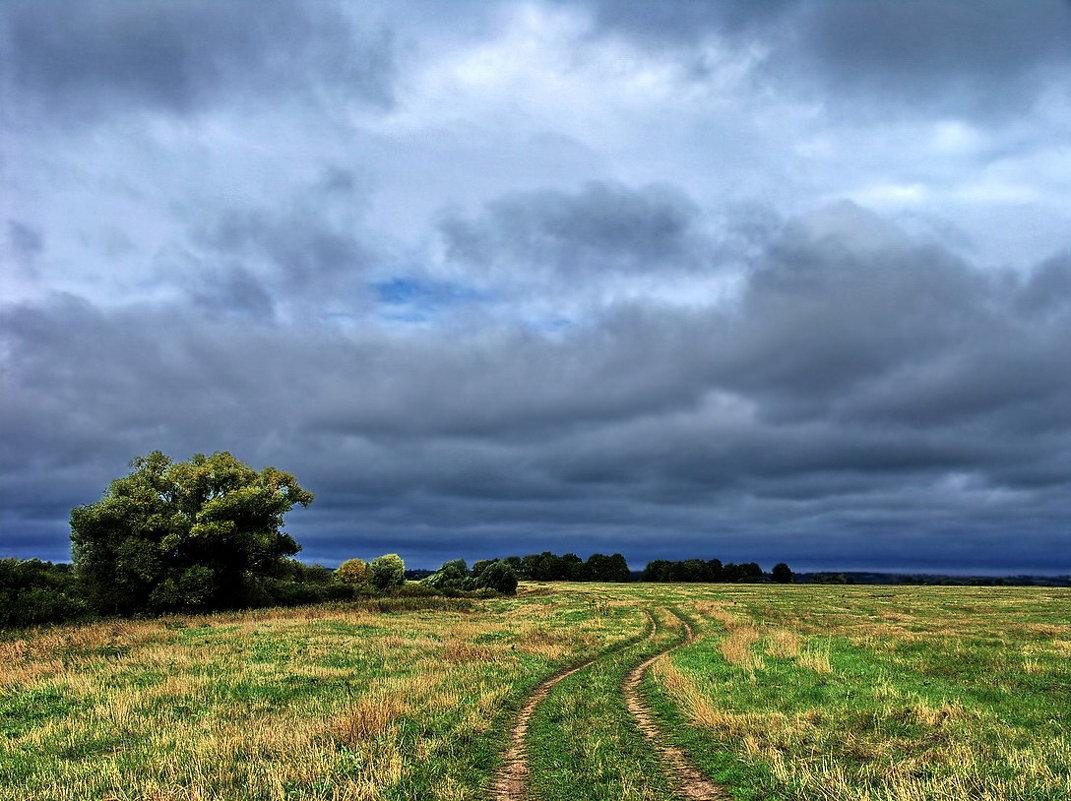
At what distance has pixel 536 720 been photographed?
16422mm

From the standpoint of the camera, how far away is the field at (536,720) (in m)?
11.5

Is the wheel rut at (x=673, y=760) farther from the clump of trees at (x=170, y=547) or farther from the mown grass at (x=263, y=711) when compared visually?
the clump of trees at (x=170, y=547)

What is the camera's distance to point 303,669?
939 inches

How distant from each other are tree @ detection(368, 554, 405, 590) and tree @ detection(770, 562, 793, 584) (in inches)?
5011

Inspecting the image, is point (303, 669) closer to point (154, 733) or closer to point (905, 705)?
point (154, 733)

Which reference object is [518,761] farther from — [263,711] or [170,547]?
[170,547]

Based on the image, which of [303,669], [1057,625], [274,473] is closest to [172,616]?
[274,473]


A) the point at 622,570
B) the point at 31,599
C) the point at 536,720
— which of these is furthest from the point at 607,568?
the point at 536,720

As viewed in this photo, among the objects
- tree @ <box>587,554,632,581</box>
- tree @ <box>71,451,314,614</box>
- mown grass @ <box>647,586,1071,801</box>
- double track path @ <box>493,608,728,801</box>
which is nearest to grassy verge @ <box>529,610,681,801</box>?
double track path @ <box>493,608,728,801</box>

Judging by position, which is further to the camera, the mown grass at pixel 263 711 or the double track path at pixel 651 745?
the mown grass at pixel 263 711

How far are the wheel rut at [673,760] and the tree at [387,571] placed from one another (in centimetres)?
8282

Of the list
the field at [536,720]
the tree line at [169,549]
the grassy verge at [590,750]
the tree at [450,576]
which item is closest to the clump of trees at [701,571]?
the tree at [450,576]

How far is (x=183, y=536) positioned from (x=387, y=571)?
50648 mm

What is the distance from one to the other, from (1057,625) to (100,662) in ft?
192
